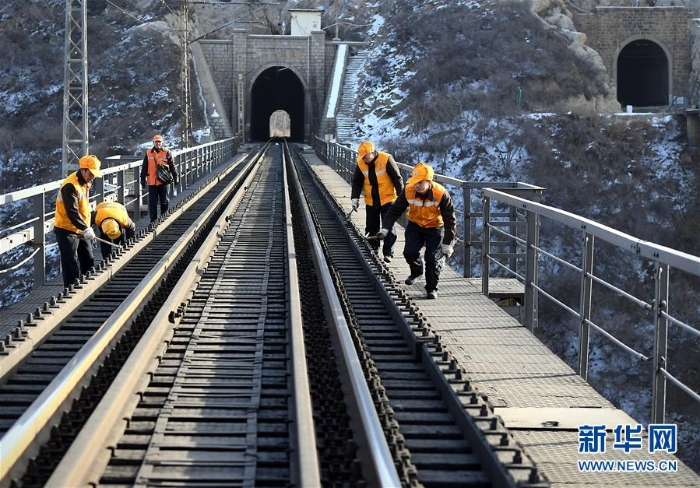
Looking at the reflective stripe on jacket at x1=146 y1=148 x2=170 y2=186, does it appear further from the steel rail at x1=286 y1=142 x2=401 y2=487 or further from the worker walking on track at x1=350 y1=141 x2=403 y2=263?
the steel rail at x1=286 y1=142 x2=401 y2=487

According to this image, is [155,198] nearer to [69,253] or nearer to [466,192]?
[69,253]

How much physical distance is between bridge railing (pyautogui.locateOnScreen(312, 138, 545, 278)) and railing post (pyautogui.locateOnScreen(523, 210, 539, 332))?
1983 millimetres

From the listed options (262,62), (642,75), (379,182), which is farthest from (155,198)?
(642,75)

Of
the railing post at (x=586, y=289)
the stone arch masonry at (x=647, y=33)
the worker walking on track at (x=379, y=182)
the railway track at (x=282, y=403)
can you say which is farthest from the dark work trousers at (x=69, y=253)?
the stone arch masonry at (x=647, y=33)

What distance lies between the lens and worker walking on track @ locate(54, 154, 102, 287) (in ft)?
34.8

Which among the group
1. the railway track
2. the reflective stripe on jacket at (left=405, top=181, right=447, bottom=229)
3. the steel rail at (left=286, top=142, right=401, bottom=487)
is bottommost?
the railway track

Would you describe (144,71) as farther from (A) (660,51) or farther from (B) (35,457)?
(B) (35,457)

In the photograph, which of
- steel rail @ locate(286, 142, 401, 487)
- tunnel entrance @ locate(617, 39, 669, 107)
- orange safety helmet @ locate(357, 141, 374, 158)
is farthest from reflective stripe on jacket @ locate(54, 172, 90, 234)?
tunnel entrance @ locate(617, 39, 669, 107)

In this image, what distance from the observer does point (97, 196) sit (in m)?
14.1

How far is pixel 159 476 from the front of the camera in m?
4.96

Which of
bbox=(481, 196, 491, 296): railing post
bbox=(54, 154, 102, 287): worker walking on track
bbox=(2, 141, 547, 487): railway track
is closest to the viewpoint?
bbox=(2, 141, 547, 487): railway track

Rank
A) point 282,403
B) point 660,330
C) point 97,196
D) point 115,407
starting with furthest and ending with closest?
point 97,196 → point 282,403 → point 660,330 → point 115,407

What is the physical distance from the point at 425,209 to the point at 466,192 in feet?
6.49

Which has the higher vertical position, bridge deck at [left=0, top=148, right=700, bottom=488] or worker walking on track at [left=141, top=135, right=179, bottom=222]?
worker walking on track at [left=141, top=135, right=179, bottom=222]
